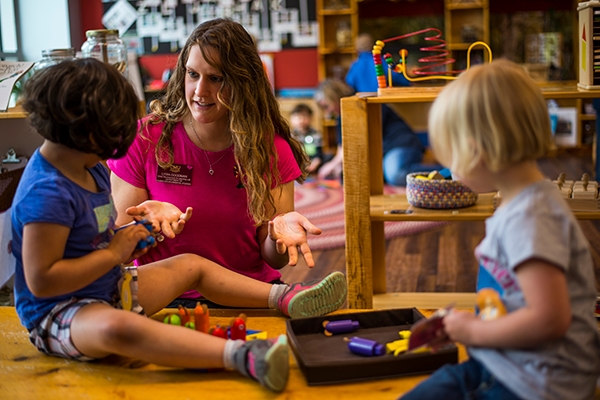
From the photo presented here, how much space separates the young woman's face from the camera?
6.11ft

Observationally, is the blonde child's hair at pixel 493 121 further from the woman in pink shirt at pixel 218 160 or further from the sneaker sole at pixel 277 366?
the woman in pink shirt at pixel 218 160

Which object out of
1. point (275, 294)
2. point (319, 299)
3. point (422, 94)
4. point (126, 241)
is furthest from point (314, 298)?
point (422, 94)

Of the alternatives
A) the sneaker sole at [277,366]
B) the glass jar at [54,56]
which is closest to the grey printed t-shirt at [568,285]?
the sneaker sole at [277,366]

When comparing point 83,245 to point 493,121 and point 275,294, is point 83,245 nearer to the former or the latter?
point 275,294

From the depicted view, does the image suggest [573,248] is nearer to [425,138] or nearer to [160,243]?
[160,243]

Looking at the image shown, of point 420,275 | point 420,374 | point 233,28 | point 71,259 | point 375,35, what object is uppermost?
point 375,35

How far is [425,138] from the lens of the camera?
726 cm

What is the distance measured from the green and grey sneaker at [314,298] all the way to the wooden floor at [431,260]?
58.8 inches

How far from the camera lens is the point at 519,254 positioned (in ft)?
3.46

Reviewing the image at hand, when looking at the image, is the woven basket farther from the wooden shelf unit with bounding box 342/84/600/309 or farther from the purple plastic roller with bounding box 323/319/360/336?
the purple plastic roller with bounding box 323/319/360/336

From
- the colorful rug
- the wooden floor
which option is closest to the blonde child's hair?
the wooden floor

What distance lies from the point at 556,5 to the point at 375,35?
1932 millimetres

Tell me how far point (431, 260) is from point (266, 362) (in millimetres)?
2547

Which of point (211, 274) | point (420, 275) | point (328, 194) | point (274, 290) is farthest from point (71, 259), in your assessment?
point (328, 194)
